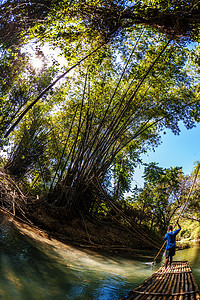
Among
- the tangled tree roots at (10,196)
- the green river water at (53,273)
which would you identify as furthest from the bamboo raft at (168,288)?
the tangled tree roots at (10,196)

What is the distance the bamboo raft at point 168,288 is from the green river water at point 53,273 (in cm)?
32

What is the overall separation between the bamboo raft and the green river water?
1.05 feet

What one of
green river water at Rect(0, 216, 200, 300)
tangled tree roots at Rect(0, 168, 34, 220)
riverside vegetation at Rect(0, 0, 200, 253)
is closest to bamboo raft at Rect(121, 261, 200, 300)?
green river water at Rect(0, 216, 200, 300)

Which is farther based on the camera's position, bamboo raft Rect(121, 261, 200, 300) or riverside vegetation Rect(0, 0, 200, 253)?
riverside vegetation Rect(0, 0, 200, 253)

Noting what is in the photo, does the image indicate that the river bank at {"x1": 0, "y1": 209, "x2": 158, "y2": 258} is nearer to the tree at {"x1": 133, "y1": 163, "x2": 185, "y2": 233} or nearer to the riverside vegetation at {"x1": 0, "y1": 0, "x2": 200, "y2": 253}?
the riverside vegetation at {"x1": 0, "y1": 0, "x2": 200, "y2": 253}

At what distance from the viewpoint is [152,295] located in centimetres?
211

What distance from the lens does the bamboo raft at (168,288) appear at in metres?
2.07

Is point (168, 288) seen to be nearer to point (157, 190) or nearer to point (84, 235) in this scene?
point (84, 235)

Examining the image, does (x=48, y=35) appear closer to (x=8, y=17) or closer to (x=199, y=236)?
(x=8, y=17)

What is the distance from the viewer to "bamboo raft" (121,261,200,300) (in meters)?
2.07

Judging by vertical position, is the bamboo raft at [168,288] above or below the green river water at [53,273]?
above

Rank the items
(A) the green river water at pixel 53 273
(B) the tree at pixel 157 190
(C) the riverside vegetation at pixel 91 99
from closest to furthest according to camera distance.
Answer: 1. (A) the green river water at pixel 53 273
2. (C) the riverside vegetation at pixel 91 99
3. (B) the tree at pixel 157 190

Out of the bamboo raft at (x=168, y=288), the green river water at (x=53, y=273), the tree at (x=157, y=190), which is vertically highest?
the tree at (x=157, y=190)

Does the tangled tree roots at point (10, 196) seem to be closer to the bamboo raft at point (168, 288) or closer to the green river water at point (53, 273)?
the green river water at point (53, 273)
